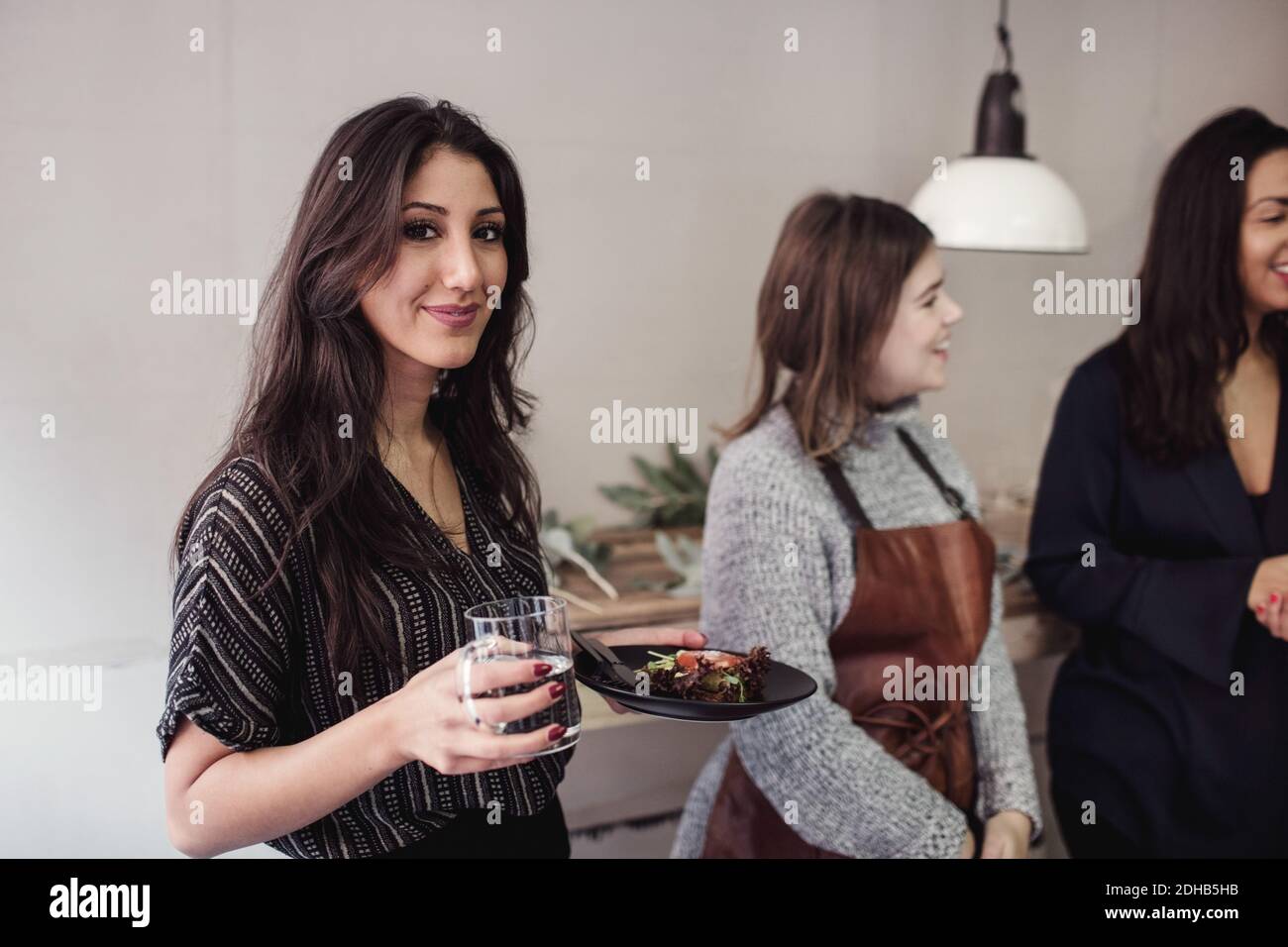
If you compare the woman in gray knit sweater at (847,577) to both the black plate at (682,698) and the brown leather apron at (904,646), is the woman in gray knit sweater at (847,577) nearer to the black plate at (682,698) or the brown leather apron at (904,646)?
the brown leather apron at (904,646)

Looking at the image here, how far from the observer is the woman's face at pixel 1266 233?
5.88 ft

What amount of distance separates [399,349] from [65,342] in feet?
2.77

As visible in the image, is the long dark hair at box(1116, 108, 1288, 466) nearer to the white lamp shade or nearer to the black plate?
the white lamp shade

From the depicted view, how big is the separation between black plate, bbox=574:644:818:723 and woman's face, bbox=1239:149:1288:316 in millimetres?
1150

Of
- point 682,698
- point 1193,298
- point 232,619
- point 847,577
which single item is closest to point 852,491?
point 847,577

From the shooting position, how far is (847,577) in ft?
5.33

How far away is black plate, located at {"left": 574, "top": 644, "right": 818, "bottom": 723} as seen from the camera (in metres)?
1.21

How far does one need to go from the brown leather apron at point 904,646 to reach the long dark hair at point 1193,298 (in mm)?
454

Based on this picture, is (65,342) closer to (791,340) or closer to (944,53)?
(791,340)

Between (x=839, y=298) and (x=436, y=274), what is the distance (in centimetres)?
75

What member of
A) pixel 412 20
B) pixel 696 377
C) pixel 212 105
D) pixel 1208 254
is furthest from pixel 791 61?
pixel 212 105

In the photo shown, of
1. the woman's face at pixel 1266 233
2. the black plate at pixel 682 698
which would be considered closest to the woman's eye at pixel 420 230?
the black plate at pixel 682 698

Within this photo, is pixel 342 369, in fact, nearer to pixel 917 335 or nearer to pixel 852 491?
pixel 852 491

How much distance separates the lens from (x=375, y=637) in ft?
3.70
